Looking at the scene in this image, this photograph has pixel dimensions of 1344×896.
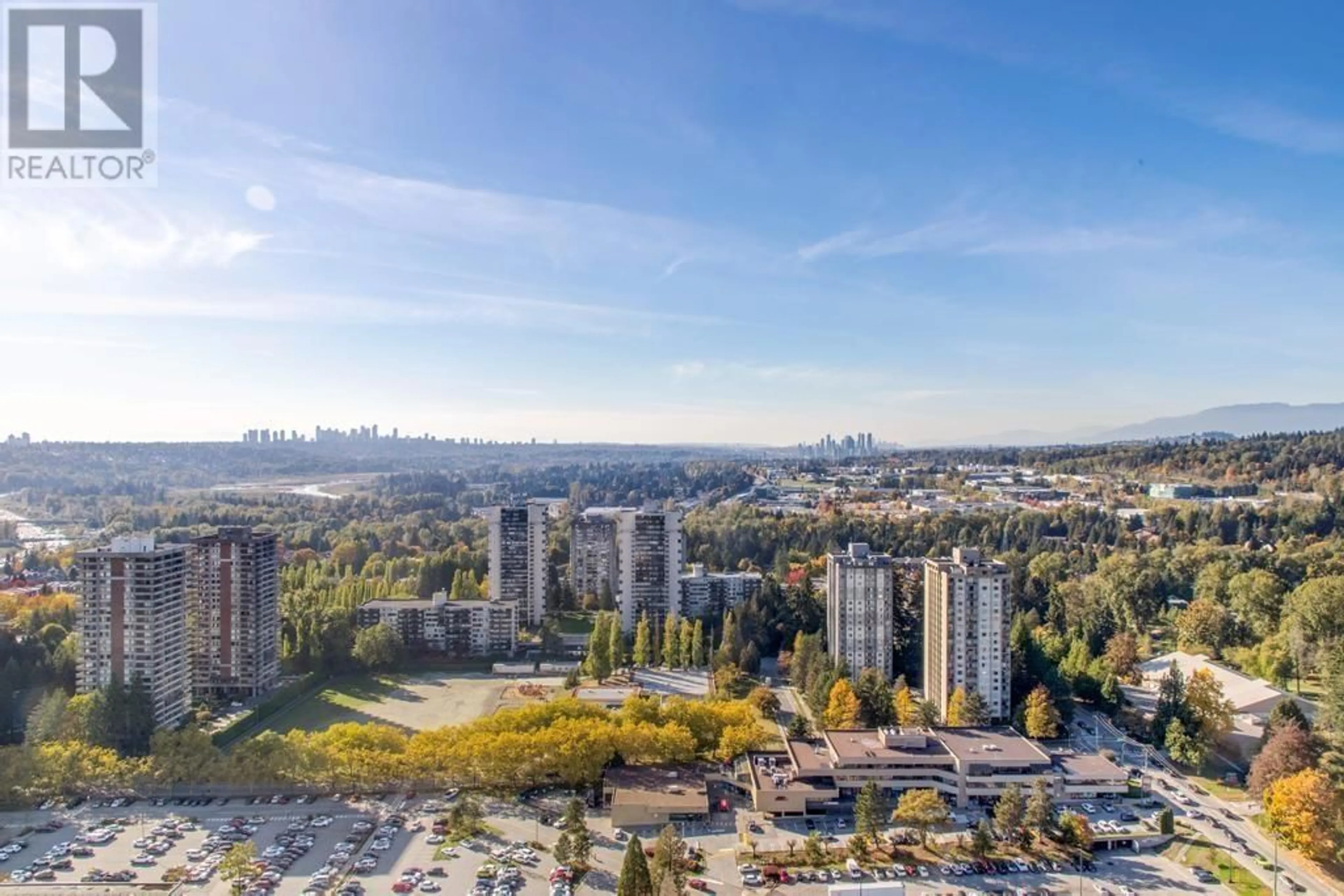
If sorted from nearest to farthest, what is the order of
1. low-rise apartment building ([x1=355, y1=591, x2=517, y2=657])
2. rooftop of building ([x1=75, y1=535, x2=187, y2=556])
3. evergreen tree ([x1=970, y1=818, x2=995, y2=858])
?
evergreen tree ([x1=970, y1=818, x2=995, y2=858]) < rooftop of building ([x1=75, y1=535, x2=187, y2=556]) < low-rise apartment building ([x1=355, y1=591, x2=517, y2=657])

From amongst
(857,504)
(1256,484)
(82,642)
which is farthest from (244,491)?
(1256,484)

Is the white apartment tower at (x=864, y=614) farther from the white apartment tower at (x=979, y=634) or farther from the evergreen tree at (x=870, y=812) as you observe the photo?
the evergreen tree at (x=870, y=812)

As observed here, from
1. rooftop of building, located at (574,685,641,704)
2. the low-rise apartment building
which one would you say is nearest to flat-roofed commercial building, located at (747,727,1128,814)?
rooftop of building, located at (574,685,641,704)

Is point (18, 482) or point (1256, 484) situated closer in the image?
point (1256, 484)

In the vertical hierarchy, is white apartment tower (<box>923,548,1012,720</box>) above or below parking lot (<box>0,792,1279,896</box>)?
above

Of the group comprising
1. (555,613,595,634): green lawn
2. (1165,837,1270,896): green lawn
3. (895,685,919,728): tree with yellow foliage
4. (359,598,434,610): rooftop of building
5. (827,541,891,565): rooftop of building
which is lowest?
(1165,837,1270,896): green lawn

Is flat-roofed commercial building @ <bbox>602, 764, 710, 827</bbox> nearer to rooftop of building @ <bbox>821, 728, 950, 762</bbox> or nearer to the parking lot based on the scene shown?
the parking lot

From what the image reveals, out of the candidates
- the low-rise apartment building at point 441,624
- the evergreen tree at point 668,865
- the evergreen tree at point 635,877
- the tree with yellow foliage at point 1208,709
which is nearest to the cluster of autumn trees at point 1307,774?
the tree with yellow foliage at point 1208,709

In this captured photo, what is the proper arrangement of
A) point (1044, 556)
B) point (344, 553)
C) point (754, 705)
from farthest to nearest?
point (344, 553) → point (1044, 556) → point (754, 705)

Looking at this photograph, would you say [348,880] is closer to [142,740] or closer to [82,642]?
[142,740]
